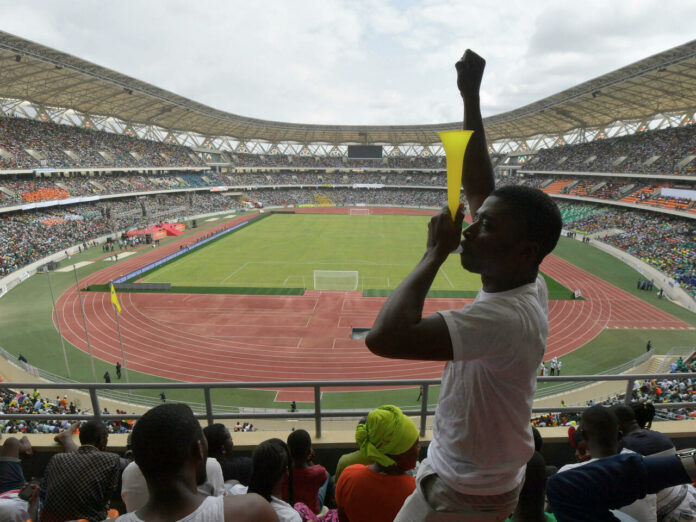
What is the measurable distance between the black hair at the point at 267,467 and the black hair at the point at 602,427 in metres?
1.88

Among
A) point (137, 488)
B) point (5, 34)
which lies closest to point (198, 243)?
point (5, 34)

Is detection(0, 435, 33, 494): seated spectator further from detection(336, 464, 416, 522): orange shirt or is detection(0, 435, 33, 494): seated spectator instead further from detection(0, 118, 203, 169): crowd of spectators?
detection(0, 118, 203, 169): crowd of spectators

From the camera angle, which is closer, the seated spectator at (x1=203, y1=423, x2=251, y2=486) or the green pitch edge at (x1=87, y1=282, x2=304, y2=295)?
the seated spectator at (x1=203, y1=423, x2=251, y2=486)

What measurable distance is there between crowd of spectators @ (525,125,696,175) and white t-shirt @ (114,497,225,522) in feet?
141

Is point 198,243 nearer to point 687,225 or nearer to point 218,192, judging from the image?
point 218,192

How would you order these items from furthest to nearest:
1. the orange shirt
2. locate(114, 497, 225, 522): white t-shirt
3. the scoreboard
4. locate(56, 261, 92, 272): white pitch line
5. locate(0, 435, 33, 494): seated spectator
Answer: the scoreboard, locate(56, 261, 92, 272): white pitch line, locate(0, 435, 33, 494): seated spectator, the orange shirt, locate(114, 497, 225, 522): white t-shirt

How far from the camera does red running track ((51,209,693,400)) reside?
1557cm

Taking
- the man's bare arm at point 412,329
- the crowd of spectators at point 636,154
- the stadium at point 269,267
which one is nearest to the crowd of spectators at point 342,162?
the stadium at point 269,267

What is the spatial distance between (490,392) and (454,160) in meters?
0.92

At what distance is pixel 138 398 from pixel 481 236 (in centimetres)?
1534

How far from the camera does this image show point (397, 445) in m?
2.19

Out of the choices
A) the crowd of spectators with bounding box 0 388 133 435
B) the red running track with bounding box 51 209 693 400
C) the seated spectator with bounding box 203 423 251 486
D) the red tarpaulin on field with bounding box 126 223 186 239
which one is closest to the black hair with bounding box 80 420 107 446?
the seated spectator with bounding box 203 423 251 486

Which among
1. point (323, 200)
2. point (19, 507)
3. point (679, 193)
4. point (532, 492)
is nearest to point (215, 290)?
point (19, 507)

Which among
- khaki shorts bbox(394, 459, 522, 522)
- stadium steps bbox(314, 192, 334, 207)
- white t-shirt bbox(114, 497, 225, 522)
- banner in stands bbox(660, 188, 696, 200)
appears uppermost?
stadium steps bbox(314, 192, 334, 207)
